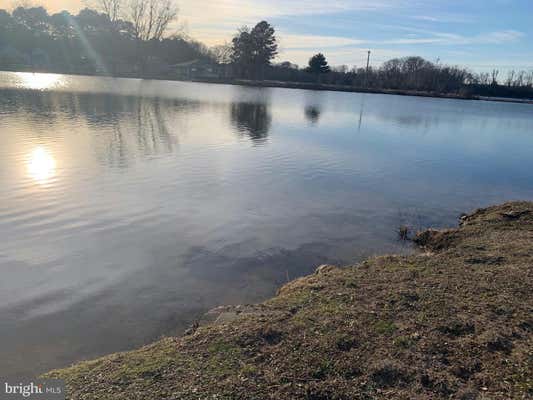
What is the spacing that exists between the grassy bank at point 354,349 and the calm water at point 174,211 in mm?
1461

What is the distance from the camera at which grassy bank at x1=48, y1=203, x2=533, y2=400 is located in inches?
153

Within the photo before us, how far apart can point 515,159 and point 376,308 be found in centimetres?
2347

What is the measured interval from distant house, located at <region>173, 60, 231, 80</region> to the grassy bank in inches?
4043

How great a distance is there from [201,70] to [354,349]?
118m

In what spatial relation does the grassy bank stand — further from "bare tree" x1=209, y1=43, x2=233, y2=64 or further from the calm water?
"bare tree" x1=209, y1=43, x2=233, y2=64

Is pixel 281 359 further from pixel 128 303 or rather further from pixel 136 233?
pixel 136 233

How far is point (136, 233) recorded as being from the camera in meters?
9.42

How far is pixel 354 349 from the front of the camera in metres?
4.50

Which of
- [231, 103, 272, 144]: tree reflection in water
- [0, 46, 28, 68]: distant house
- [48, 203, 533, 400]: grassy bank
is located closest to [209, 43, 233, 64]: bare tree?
[0, 46, 28, 68]: distant house

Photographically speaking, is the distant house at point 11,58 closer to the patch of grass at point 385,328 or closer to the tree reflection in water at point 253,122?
the tree reflection in water at point 253,122

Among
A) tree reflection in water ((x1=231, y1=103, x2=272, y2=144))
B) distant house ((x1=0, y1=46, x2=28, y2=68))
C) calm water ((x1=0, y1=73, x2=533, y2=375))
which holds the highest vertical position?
distant house ((x1=0, y1=46, x2=28, y2=68))

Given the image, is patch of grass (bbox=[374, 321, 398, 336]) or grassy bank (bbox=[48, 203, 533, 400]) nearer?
grassy bank (bbox=[48, 203, 533, 400])

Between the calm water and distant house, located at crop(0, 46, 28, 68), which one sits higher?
distant house, located at crop(0, 46, 28, 68)

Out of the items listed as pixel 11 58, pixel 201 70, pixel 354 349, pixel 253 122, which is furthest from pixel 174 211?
pixel 201 70
